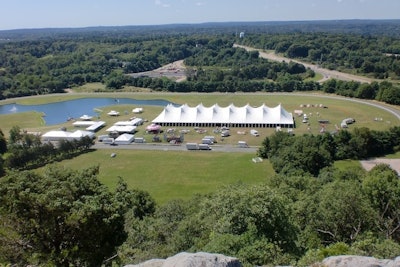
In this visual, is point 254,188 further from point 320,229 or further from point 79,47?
point 79,47

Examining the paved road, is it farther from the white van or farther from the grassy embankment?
the grassy embankment

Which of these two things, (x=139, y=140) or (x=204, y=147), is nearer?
(x=204, y=147)

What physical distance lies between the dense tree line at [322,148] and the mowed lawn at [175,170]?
1.76m

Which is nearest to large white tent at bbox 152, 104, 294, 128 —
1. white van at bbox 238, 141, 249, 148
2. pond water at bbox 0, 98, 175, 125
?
white van at bbox 238, 141, 249, 148

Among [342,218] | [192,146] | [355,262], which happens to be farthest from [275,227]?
[192,146]

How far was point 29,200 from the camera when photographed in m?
11.5

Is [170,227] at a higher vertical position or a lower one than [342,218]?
lower

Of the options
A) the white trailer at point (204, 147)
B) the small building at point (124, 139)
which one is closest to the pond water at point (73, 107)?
the small building at point (124, 139)

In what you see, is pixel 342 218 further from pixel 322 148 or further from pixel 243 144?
pixel 243 144

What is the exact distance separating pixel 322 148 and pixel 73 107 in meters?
48.9

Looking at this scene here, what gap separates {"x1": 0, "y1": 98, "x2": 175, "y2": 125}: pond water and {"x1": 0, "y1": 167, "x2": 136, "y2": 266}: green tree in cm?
5049

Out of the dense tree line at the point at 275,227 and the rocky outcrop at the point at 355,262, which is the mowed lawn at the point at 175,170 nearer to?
the dense tree line at the point at 275,227

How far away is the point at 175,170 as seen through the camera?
36.8 m

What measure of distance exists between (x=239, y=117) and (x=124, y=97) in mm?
32183
